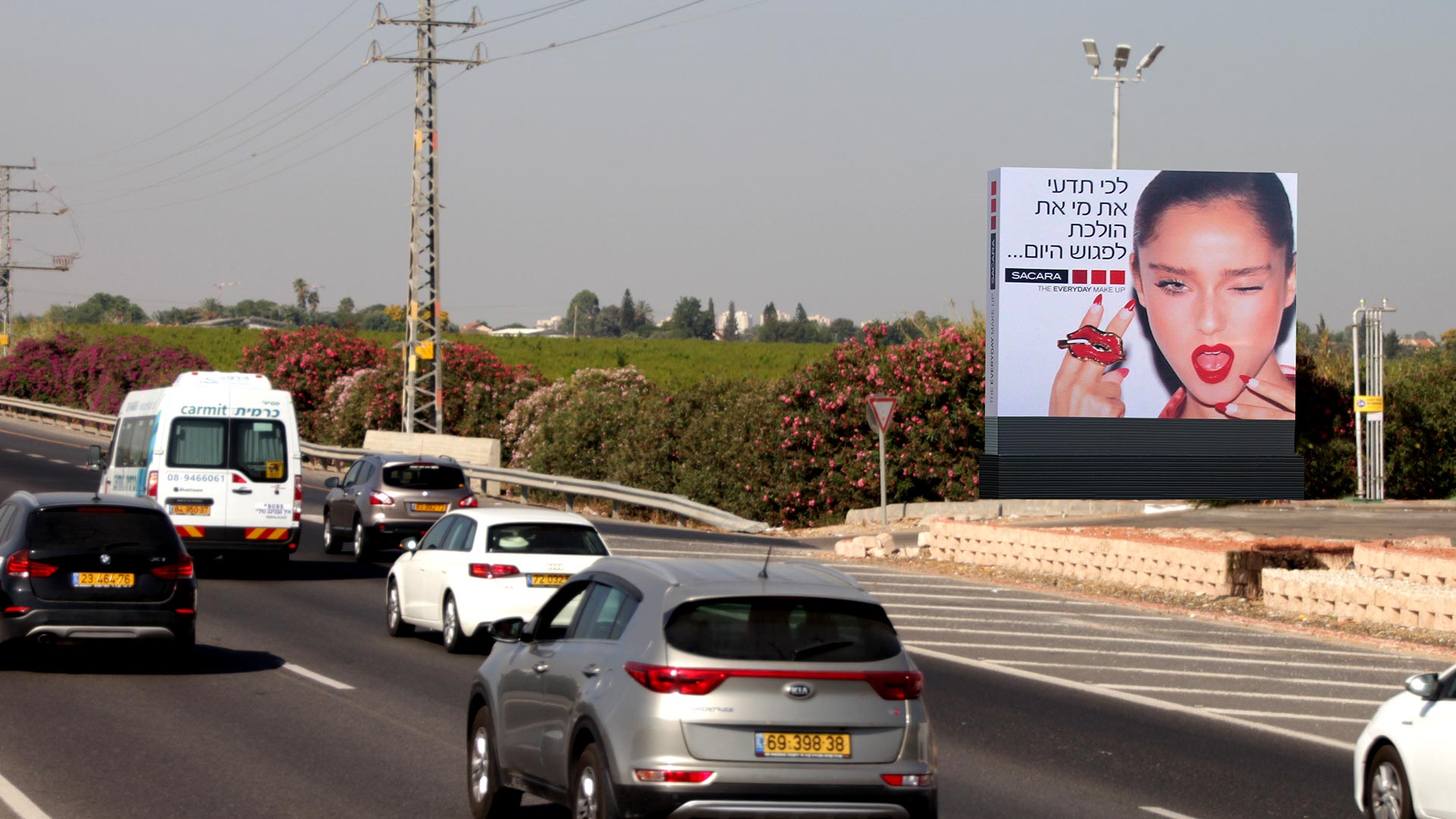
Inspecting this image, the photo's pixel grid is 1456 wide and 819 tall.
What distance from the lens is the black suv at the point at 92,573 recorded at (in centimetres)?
1366

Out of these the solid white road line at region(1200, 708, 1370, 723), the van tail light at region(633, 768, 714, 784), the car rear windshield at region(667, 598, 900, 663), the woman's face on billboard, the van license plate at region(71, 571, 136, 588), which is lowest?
the solid white road line at region(1200, 708, 1370, 723)

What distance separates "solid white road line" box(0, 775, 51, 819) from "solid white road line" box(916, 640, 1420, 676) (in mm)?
10258

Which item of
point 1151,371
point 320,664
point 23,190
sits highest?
point 23,190

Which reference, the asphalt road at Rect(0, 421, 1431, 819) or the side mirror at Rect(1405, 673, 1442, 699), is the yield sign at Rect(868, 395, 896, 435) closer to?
the asphalt road at Rect(0, 421, 1431, 819)

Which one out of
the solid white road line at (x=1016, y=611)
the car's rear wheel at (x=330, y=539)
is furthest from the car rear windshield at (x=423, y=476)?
the solid white road line at (x=1016, y=611)

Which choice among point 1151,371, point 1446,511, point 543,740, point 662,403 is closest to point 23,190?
point 662,403

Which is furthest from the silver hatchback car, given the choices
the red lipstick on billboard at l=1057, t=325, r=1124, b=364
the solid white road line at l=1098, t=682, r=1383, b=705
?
the red lipstick on billboard at l=1057, t=325, r=1124, b=364

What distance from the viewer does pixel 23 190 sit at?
87.9m

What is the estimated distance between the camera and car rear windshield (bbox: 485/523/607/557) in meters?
16.2

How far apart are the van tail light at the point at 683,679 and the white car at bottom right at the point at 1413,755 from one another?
376 centimetres

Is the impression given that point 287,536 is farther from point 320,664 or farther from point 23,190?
point 23,190

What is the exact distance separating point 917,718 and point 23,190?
297 ft

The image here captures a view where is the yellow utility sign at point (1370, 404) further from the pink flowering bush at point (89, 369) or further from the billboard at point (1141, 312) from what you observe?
Result: the pink flowering bush at point (89, 369)

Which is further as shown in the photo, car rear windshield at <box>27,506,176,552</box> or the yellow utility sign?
the yellow utility sign
